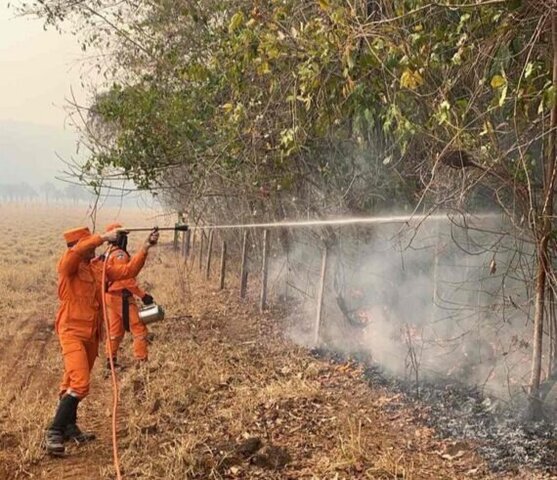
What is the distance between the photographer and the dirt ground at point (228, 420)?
4.36 metres

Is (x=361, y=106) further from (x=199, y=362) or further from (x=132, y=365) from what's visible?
(x=132, y=365)

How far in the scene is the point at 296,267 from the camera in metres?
11.4

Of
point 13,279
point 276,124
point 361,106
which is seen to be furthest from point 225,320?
point 13,279

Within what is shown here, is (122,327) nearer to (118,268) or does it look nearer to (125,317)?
(125,317)

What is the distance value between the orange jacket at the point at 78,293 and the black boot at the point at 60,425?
560 millimetres

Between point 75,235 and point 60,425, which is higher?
point 75,235

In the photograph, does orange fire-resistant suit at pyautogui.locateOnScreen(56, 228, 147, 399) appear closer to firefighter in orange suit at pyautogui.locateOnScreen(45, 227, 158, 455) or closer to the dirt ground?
firefighter in orange suit at pyautogui.locateOnScreen(45, 227, 158, 455)

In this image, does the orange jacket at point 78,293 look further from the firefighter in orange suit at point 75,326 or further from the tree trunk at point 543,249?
the tree trunk at point 543,249

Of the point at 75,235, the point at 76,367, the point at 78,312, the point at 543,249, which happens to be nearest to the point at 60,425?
the point at 76,367

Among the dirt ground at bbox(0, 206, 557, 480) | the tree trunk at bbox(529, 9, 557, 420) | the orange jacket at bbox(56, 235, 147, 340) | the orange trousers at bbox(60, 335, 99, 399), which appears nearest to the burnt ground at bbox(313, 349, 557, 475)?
the dirt ground at bbox(0, 206, 557, 480)

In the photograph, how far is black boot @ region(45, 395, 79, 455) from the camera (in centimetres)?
498

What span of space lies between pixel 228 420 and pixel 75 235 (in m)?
2.10

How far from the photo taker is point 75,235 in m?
5.31

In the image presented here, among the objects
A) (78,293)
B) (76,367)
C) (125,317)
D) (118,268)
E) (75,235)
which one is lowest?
(125,317)
